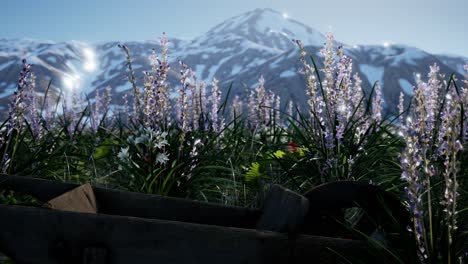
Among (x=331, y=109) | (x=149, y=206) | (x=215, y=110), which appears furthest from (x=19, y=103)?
(x=331, y=109)

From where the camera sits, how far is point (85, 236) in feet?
6.00

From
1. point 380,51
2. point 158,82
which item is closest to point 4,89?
point 380,51

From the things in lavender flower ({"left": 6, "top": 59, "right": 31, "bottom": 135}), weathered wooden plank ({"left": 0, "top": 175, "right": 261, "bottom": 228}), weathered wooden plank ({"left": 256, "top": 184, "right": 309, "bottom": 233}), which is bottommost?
weathered wooden plank ({"left": 0, "top": 175, "right": 261, "bottom": 228})

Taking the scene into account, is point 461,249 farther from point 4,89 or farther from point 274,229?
point 4,89

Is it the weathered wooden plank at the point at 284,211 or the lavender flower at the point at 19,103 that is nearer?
the weathered wooden plank at the point at 284,211

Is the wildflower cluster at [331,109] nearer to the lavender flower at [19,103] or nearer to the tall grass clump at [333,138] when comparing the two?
the tall grass clump at [333,138]

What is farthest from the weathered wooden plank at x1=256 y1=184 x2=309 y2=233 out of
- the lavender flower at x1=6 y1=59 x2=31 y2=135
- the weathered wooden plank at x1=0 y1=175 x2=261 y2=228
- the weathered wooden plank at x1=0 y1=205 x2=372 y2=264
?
the lavender flower at x1=6 y1=59 x2=31 y2=135

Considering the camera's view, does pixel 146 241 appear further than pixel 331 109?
No

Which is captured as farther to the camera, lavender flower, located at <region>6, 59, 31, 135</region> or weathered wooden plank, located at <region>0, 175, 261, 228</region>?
lavender flower, located at <region>6, 59, 31, 135</region>

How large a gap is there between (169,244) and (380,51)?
129497mm

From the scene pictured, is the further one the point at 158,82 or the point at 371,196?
the point at 158,82

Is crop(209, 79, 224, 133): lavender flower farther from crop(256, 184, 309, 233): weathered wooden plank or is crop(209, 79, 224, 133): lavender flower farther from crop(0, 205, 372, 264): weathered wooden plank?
crop(0, 205, 372, 264): weathered wooden plank

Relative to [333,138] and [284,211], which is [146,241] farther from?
[333,138]

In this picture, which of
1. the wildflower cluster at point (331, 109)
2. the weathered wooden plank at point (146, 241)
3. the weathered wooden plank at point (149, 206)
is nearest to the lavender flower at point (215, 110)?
the wildflower cluster at point (331, 109)
